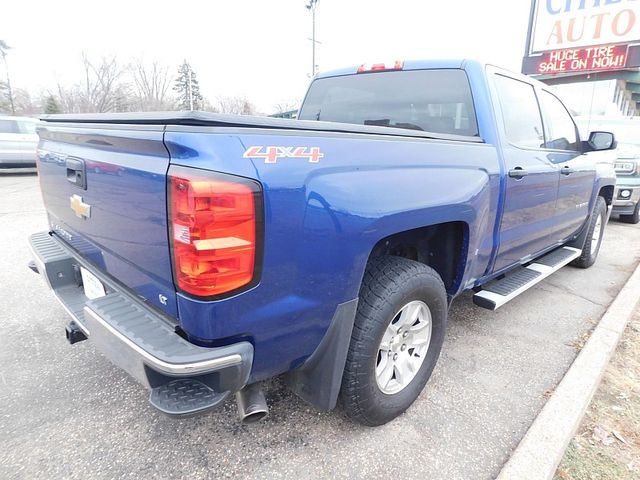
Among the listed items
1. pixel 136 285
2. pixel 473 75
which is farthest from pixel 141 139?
pixel 473 75

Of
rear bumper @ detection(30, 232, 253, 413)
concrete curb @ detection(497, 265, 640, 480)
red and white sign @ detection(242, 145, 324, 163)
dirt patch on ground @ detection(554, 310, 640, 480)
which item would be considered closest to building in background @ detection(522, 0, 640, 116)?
concrete curb @ detection(497, 265, 640, 480)

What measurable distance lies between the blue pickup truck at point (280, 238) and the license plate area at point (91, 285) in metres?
0.01

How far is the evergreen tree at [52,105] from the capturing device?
121 feet

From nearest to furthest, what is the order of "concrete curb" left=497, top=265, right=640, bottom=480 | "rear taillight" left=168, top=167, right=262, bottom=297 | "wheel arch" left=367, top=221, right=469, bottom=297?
"rear taillight" left=168, top=167, right=262, bottom=297, "concrete curb" left=497, top=265, right=640, bottom=480, "wheel arch" left=367, top=221, right=469, bottom=297

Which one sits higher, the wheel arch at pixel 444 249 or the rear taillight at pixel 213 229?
the rear taillight at pixel 213 229

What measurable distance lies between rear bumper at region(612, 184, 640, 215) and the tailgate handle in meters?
8.34

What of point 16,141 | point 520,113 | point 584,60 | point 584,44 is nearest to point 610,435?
point 520,113

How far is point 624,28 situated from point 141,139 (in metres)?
21.0

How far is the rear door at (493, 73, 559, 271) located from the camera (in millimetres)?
2783

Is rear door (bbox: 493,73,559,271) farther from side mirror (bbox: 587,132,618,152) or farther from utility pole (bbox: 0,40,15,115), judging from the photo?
utility pole (bbox: 0,40,15,115)

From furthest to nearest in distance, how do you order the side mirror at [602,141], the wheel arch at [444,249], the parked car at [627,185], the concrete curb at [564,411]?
the parked car at [627,185], the side mirror at [602,141], the wheel arch at [444,249], the concrete curb at [564,411]

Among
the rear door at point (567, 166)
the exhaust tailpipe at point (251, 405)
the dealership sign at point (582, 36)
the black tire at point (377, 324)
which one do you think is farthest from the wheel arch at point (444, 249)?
the dealership sign at point (582, 36)

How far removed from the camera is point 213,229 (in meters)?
1.36

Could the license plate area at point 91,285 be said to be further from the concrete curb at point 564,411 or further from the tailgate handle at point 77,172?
the concrete curb at point 564,411
